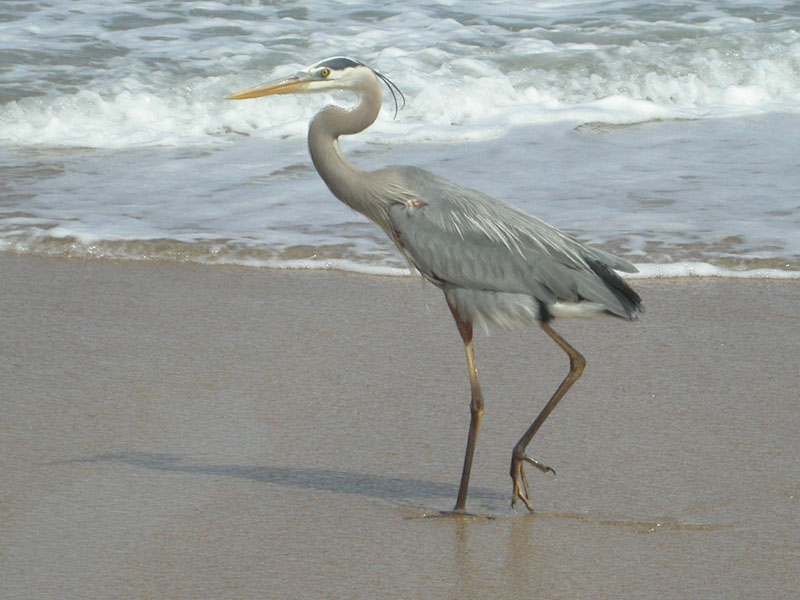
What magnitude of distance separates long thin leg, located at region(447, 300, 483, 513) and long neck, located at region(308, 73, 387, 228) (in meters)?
0.42

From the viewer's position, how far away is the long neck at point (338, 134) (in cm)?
383

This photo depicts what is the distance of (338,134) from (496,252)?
641 mm

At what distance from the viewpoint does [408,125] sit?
875 centimetres

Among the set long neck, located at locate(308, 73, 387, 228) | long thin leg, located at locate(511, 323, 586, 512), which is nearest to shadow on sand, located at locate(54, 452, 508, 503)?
long thin leg, located at locate(511, 323, 586, 512)

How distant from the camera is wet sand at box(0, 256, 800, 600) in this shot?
3.12m

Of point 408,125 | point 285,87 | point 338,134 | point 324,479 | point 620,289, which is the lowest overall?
point 324,479

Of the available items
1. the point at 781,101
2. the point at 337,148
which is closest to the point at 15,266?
the point at 337,148

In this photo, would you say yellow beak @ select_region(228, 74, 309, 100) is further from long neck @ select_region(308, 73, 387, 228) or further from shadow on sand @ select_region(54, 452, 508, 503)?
shadow on sand @ select_region(54, 452, 508, 503)

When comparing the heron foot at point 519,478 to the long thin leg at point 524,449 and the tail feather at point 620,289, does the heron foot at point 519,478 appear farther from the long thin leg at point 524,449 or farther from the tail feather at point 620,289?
the tail feather at point 620,289

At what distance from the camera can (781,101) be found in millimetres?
9352

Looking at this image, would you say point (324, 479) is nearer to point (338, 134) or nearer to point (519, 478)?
point (519, 478)

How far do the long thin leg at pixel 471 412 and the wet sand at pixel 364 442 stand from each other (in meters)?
0.07

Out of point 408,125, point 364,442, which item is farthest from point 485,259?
point 408,125

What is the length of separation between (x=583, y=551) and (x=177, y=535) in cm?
107
